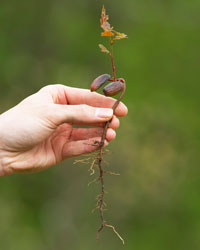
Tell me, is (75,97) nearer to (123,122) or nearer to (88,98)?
(88,98)

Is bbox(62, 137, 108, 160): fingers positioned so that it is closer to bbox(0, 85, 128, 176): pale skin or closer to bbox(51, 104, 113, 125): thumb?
bbox(0, 85, 128, 176): pale skin

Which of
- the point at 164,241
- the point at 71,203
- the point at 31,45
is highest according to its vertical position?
A: the point at 31,45

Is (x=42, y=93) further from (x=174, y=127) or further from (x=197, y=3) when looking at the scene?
(x=197, y=3)

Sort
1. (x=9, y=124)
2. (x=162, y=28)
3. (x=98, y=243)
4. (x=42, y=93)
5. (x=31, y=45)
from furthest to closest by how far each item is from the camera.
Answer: (x=162, y=28), (x=31, y=45), (x=98, y=243), (x=42, y=93), (x=9, y=124)

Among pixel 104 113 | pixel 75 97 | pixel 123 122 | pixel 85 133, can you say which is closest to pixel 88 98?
pixel 75 97

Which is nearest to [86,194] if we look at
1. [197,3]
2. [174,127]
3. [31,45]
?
[174,127]

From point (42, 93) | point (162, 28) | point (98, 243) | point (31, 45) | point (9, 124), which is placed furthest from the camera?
point (162, 28)

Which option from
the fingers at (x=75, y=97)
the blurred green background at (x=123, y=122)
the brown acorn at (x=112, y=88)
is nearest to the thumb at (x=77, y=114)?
the brown acorn at (x=112, y=88)

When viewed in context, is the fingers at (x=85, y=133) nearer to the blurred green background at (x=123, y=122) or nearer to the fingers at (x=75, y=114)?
the fingers at (x=75, y=114)
